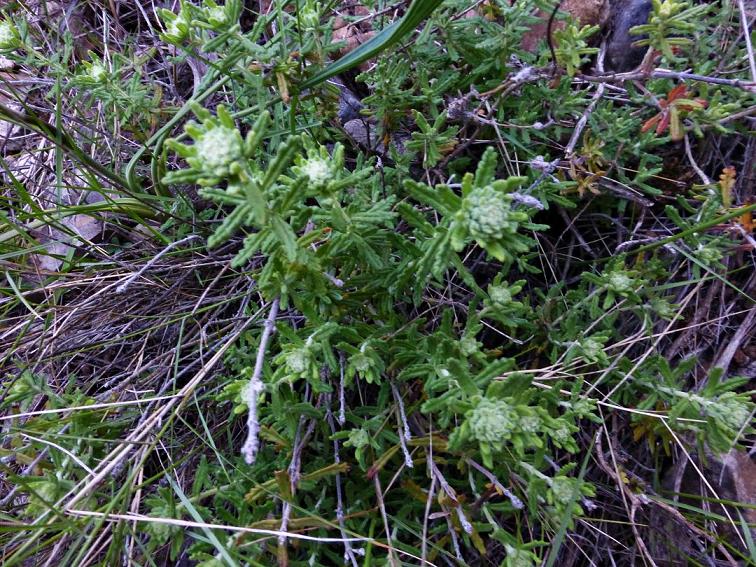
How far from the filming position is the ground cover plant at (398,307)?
2.26 metres

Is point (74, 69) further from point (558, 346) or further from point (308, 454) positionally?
point (558, 346)

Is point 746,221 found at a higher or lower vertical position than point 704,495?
higher

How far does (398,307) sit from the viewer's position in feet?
9.63

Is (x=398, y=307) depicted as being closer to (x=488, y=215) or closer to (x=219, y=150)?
(x=488, y=215)

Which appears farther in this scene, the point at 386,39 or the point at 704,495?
the point at 704,495

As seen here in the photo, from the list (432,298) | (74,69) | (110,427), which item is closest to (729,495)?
(432,298)

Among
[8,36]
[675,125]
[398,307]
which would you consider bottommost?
[398,307]

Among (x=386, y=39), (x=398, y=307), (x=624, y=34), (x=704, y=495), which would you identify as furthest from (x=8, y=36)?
(x=704, y=495)

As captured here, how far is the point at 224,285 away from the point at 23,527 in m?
1.53

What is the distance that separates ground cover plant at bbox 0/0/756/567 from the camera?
2.26 metres

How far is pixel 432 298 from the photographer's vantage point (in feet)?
9.59

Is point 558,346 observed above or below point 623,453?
above

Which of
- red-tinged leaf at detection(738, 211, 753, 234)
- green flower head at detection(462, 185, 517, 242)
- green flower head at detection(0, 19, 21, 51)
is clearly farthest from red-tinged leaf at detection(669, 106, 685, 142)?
green flower head at detection(0, 19, 21, 51)

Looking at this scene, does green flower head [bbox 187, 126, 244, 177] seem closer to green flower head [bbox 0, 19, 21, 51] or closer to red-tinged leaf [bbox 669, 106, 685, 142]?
red-tinged leaf [bbox 669, 106, 685, 142]
